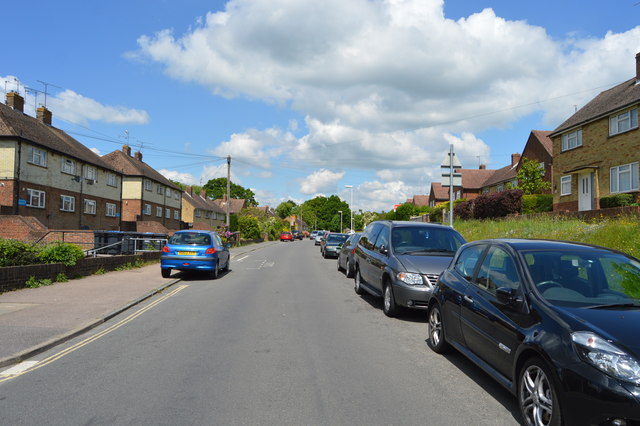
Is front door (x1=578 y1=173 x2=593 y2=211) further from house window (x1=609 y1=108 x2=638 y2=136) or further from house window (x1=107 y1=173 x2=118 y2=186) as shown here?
house window (x1=107 y1=173 x2=118 y2=186)

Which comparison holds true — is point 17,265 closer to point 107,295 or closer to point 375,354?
point 107,295

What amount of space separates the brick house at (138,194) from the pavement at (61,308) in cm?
3181

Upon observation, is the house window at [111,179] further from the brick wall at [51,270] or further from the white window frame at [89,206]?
the brick wall at [51,270]

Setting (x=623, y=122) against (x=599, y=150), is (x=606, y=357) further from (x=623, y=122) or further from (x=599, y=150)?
(x=599, y=150)

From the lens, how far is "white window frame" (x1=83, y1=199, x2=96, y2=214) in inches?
1372

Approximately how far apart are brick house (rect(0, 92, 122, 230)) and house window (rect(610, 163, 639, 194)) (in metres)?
32.8

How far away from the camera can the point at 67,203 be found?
32344 mm

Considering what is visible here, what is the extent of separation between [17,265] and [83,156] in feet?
87.0

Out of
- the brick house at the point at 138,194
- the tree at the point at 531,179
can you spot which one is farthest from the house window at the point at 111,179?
the tree at the point at 531,179

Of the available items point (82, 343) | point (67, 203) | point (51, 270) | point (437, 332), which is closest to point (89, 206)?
point (67, 203)

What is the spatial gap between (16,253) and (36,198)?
67.0 feet

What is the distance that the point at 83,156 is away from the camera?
34.8 meters

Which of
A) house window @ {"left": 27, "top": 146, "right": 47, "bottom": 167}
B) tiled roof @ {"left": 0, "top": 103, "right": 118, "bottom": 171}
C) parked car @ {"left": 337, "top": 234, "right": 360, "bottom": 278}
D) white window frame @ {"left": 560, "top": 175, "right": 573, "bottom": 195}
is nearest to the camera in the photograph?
parked car @ {"left": 337, "top": 234, "right": 360, "bottom": 278}


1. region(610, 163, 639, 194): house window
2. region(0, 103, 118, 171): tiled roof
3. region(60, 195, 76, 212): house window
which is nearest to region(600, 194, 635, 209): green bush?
region(610, 163, 639, 194): house window
